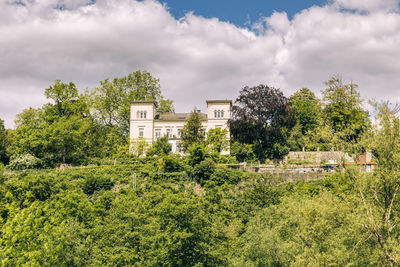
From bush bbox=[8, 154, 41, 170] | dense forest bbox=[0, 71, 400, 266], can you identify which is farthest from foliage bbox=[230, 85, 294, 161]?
bush bbox=[8, 154, 41, 170]

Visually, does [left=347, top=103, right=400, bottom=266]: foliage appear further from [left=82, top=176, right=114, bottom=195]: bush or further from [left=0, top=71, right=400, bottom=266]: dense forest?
[left=82, top=176, right=114, bottom=195]: bush

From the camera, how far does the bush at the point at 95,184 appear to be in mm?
34656

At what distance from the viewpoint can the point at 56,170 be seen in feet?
128

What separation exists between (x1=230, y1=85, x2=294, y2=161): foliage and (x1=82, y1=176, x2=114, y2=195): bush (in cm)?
1899

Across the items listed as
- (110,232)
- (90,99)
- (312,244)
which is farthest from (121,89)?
(312,244)

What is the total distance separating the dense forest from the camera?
1585 centimetres

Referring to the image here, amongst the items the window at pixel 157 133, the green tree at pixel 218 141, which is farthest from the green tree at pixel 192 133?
the window at pixel 157 133

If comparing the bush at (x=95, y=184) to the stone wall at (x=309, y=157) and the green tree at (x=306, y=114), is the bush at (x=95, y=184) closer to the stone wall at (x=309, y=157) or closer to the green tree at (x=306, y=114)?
the stone wall at (x=309, y=157)

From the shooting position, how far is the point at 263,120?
45.9 metres

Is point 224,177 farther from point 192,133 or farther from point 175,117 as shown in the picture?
point 175,117

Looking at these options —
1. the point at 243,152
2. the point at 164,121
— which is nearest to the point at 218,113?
the point at 164,121

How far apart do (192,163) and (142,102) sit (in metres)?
19.7

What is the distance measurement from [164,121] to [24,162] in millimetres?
21231

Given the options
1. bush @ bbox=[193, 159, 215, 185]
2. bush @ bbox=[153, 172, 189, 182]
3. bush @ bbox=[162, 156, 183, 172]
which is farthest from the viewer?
bush @ bbox=[162, 156, 183, 172]
